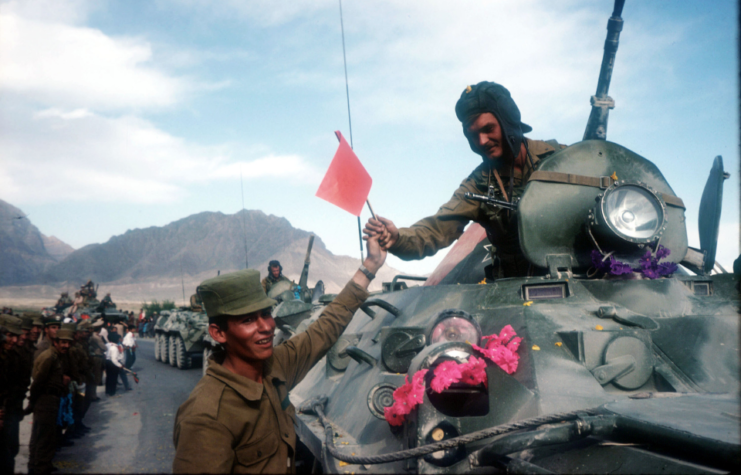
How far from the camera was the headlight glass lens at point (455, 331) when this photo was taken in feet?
8.79

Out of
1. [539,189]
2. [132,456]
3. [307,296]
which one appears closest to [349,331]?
[539,189]

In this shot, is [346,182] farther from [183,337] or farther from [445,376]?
[183,337]

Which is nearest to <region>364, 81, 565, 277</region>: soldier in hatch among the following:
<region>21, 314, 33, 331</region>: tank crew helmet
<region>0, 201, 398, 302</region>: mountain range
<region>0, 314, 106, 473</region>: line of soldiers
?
<region>0, 314, 106, 473</region>: line of soldiers

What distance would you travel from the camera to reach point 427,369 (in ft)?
7.32

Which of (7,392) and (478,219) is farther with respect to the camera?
(7,392)

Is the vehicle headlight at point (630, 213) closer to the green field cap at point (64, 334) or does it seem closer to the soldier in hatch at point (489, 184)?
the soldier in hatch at point (489, 184)

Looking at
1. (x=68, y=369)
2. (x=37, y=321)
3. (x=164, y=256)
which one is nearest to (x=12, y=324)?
(x=68, y=369)

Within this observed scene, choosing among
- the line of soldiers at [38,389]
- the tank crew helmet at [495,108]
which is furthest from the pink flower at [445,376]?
the line of soldiers at [38,389]

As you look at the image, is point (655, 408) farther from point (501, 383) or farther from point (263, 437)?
point (263, 437)

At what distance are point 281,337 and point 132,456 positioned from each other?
3205mm

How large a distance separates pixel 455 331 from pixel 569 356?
0.52m

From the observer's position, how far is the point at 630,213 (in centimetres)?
317

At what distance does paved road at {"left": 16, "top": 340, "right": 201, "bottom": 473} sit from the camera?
7504mm

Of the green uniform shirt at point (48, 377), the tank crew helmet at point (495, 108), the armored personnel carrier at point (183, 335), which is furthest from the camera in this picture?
the armored personnel carrier at point (183, 335)
